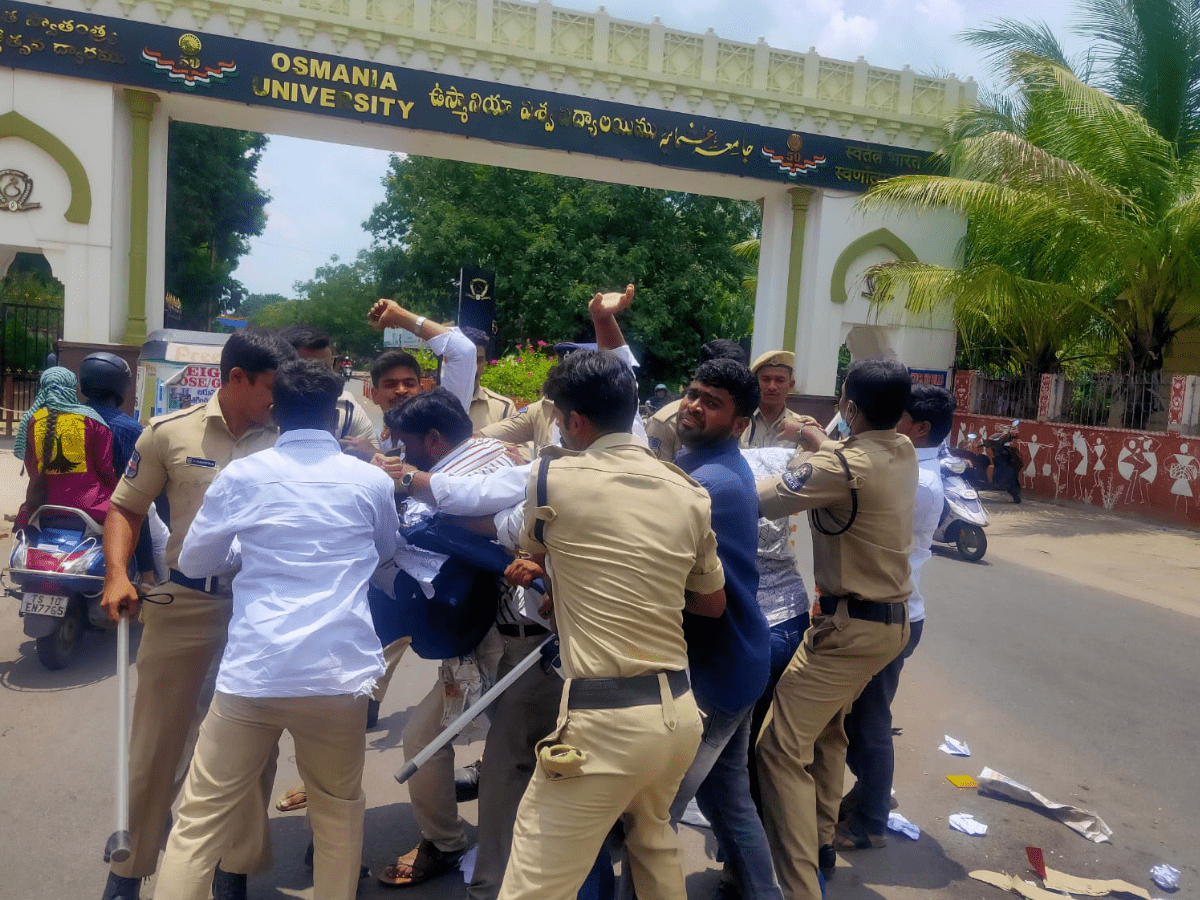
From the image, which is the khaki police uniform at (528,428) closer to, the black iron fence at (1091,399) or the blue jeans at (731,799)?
the blue jeans at (731,799)

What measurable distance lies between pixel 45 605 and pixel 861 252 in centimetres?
1441

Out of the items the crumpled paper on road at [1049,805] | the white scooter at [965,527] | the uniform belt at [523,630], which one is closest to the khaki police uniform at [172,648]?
the uniform belt at [523,630]

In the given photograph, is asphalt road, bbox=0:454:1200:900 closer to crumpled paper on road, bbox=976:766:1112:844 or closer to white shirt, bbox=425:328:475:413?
crumpled paper on road, bbox=976:766:1112:844

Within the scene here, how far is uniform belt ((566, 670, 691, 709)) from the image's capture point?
85.3 inches

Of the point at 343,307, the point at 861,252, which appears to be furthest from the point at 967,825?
the point at 343,307

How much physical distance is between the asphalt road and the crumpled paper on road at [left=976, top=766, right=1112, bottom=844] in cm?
5

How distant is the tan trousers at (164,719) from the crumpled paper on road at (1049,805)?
2986mm

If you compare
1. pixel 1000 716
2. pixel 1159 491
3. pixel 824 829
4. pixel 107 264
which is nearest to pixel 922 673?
pixel 1000 716

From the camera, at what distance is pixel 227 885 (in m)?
2.92

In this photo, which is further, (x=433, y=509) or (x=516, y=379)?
(x=516, y=379)

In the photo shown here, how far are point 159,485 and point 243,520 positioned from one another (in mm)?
725

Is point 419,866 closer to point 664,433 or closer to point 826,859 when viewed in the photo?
point 826,859

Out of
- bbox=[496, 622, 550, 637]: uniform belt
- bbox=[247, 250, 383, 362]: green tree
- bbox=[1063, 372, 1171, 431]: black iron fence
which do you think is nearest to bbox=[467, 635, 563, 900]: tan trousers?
bbox=[496, 622, 550, 637]: uniform belt

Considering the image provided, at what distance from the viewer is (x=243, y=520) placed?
2.45m
